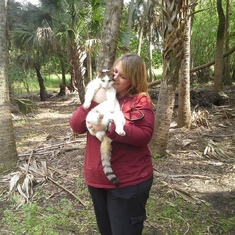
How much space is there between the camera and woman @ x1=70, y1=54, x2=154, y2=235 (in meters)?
1.87

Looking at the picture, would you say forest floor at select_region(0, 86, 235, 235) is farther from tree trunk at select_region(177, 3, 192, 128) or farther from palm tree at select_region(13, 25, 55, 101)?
palm tree at select_region(13, 25, 55, 101)

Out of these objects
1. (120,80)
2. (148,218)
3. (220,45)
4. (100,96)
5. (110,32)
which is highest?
(220,45)

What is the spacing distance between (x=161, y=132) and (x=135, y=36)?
21763 mm

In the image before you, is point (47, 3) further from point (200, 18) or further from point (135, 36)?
point (135, 36)

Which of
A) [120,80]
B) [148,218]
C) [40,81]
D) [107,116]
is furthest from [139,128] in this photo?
[40,81]

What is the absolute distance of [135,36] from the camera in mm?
25531

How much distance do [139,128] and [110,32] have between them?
3.19 meters

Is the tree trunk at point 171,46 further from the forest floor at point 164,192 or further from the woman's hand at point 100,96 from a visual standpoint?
the woman's hand at point 100,96

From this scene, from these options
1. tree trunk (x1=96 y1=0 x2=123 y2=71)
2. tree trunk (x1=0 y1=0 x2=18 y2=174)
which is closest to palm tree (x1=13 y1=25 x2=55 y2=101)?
tree trunk (x1=0 y1=0 x2=18 y2=174)

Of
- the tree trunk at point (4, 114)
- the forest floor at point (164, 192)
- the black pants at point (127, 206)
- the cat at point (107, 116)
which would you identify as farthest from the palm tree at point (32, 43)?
the black pants at point (127, 206)

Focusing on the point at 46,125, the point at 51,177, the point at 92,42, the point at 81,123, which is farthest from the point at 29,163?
the point at 92,42

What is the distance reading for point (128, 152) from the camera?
1.92 meters

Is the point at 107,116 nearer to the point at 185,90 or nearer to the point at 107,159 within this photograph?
the point at 107,159

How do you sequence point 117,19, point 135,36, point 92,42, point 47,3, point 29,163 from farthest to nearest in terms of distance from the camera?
1. point 135,36
2. point 47,3
3. point 92,42
4. point 29,163
5. point 117,19
